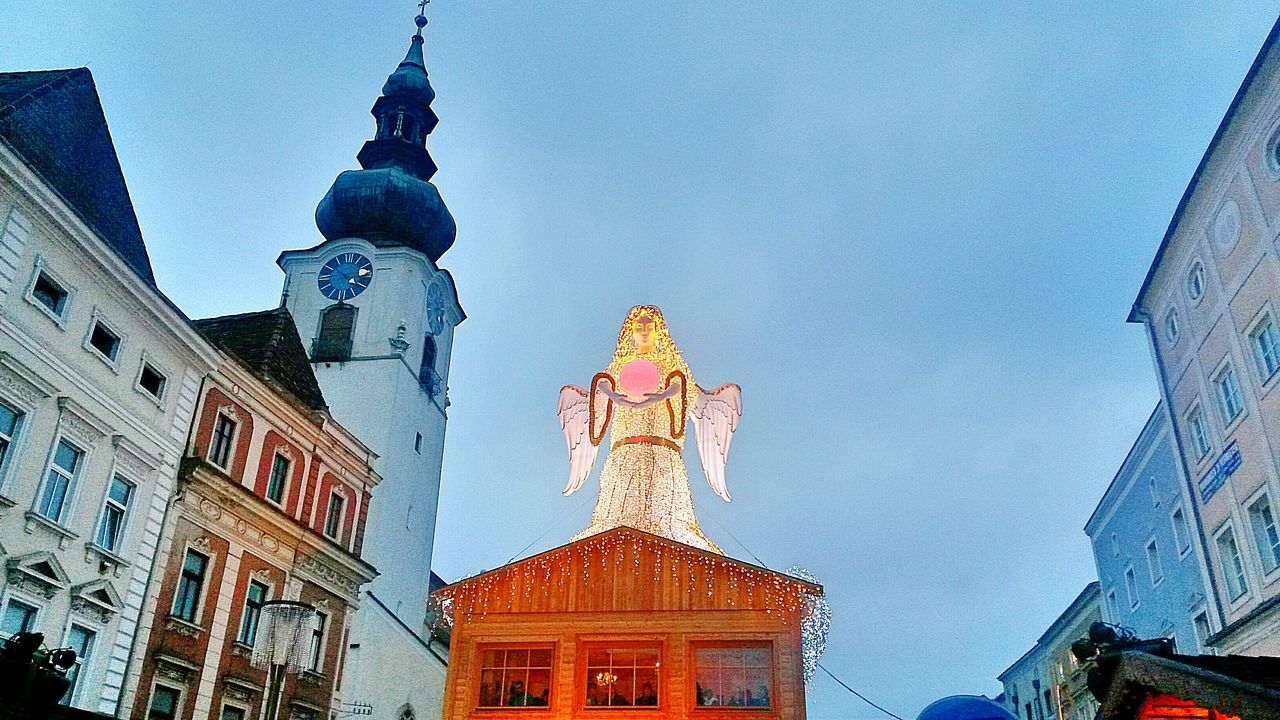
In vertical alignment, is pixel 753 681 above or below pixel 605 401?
below

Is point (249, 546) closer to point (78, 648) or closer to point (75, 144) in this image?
point (78, 648)

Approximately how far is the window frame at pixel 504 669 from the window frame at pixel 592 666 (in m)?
0.07

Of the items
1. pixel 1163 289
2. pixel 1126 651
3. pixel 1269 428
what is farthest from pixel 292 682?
pixel 1163 289

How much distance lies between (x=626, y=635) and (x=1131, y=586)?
22.2m

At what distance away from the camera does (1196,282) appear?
24.5m

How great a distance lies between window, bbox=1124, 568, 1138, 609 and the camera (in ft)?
106

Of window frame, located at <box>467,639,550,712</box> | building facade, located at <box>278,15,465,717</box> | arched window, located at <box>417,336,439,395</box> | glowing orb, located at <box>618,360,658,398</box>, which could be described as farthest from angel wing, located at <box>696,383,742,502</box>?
arched window, located at <box>417,336,439,395</box>

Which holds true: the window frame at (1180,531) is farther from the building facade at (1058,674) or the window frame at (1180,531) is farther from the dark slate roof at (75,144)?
the dark slate roof at (75,144)

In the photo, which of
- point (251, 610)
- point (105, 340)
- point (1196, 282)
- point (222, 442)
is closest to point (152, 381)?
point (105, 340)

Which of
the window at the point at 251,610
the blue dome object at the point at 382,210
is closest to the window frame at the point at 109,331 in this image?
the window at the point at 251,610

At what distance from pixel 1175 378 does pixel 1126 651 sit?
23234 mm

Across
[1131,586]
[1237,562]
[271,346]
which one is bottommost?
[1237,562]

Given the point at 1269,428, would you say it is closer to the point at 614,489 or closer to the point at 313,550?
the point at 614,489

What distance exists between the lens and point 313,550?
2375 centimetres
